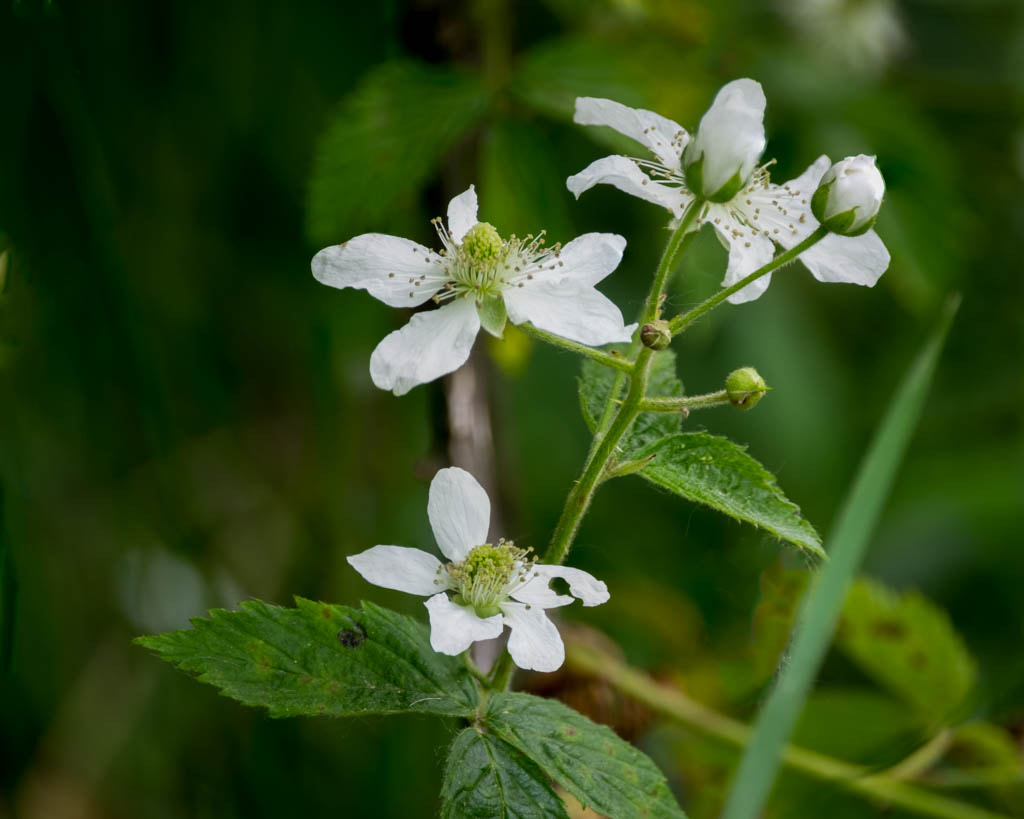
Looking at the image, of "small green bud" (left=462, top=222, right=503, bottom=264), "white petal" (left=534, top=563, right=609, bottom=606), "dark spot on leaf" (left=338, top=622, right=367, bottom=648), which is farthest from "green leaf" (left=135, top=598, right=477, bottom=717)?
"small green bud" (left=462, top=222, right=503, bottom=264)

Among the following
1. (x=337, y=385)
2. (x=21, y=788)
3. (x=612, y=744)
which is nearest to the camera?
(x=612, y=744)

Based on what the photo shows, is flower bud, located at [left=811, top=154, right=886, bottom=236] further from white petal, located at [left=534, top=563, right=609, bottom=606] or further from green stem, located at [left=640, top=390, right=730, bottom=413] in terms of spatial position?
white petal, located at [left=534, top=563, right=609, bottom=606]

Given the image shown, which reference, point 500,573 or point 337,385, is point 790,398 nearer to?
point 337,385

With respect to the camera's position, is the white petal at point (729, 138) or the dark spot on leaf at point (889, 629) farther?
the dark spot on leaf at point (889, 629)

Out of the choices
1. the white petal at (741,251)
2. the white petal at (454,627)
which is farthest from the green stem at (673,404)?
the white petal at (454,627)

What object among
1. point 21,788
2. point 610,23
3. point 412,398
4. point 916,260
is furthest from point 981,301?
point 21,788

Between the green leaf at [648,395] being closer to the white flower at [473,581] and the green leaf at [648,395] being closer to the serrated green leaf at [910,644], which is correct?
the white flower at [473,581]

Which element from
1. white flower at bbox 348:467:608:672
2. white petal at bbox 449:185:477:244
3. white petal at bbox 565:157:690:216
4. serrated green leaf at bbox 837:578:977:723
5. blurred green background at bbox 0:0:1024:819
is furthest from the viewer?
serrated green leaf at bbox 837:578:977:723
